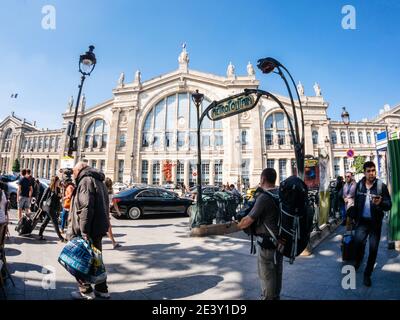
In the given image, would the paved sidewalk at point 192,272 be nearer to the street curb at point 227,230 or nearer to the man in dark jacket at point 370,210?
the street curb at point 227,230

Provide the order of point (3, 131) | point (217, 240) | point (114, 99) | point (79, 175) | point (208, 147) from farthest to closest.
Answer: point (3, 131)
point (114, 99)
point (208, 147)
point (217, 240)
point (79, 175)

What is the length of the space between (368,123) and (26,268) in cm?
5508

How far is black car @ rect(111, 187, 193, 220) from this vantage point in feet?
35.7

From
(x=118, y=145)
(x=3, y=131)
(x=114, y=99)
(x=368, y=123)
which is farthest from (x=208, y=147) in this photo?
(x=3, y=131)

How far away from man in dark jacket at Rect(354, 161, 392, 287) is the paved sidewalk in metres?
0.49

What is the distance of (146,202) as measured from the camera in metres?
11.2

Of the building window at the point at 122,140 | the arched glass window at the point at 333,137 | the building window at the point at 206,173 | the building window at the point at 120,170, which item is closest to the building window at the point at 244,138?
the building window at the point at 206,173

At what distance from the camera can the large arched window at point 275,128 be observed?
130ft

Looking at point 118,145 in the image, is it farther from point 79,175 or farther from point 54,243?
point 79,175

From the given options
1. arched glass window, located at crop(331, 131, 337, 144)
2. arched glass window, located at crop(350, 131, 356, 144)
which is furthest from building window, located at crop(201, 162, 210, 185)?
arched glass window, located at crop(350, 131, 356, 144)

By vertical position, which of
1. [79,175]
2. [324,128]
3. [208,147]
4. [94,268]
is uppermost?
[324,128]

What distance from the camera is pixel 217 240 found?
6895mm

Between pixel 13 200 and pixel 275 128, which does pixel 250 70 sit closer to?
pixel 275 128

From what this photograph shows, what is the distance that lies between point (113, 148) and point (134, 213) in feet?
107
